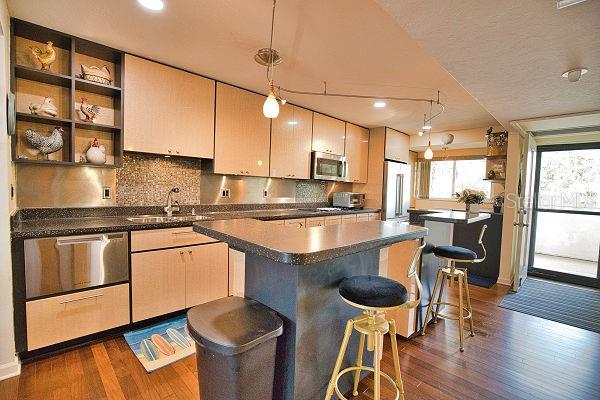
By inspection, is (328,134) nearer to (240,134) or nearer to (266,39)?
(240,134)

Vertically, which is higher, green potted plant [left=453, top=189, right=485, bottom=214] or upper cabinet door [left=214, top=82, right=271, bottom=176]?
upper cabinet door [left=214, top=82, right=271, bottom=176]

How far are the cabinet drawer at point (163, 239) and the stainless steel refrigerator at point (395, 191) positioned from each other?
3375mm

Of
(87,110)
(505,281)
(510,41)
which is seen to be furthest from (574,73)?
(87,110)

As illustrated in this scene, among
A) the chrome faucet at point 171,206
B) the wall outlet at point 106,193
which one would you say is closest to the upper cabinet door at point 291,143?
the chrome faucet at point 171,206

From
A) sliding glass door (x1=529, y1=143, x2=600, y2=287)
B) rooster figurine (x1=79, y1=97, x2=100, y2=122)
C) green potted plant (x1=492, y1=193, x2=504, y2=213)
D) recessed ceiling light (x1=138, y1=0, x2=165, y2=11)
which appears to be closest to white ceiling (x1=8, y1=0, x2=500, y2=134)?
recessed ceiling light (x1=138, y1=0, x2=165, y2=11)

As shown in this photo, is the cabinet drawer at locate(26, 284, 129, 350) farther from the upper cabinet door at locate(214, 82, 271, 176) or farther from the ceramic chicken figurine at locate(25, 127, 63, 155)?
the upper cabinet door at locate(214, 82, 271, 176)

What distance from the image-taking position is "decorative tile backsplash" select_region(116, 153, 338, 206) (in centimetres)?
280

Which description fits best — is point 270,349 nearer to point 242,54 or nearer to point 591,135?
point 242,54

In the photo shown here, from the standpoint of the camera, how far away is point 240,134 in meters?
3.33

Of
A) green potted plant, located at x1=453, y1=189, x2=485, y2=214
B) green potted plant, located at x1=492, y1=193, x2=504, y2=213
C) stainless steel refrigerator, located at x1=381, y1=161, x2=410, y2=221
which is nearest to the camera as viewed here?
green potted plant, located at x1=453, y1=189, x2=485, y2=214

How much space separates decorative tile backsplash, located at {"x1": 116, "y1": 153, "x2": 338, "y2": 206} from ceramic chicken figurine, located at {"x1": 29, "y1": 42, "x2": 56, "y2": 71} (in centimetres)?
88

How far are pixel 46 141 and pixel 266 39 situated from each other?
6.31 feet

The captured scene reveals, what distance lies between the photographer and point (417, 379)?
6.30 feet

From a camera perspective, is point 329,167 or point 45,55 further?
point 329,167
